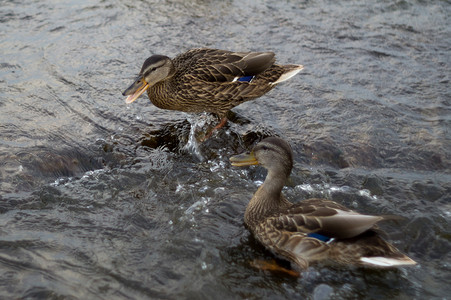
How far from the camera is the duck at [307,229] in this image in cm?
419

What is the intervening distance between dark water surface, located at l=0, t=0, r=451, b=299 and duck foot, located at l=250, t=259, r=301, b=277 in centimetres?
8

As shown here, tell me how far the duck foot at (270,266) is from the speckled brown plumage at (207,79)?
2.54 metres

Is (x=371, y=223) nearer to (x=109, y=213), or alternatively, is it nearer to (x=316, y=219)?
(x=316, y=219)

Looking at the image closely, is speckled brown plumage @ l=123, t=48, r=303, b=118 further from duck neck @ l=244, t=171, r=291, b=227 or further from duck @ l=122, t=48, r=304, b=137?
duck neck @ l=244, t=171, r=291, b=227

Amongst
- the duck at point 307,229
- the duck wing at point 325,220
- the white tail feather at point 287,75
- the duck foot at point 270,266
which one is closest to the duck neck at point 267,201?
the duck at point 307,229

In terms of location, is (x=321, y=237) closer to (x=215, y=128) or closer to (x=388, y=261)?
(x=388, y=261)

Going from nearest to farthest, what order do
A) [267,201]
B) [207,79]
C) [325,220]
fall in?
[325,220] → [267,201] → [207,79]

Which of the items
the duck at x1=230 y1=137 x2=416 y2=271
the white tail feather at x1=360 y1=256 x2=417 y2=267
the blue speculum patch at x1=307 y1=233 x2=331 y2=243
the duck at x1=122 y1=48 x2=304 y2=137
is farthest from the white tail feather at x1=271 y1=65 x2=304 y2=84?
the white tail feather at x1=360 y1=256 x2=417 y2=267

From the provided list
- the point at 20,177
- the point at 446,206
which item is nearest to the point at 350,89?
the point at 446,206

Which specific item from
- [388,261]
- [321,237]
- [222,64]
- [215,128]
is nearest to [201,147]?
[215,128]

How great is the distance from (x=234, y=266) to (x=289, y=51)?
4606 mm

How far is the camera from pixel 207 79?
6316 mm

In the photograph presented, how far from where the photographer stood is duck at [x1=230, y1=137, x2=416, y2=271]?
4.19 m

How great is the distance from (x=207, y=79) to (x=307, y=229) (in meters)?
2.68
